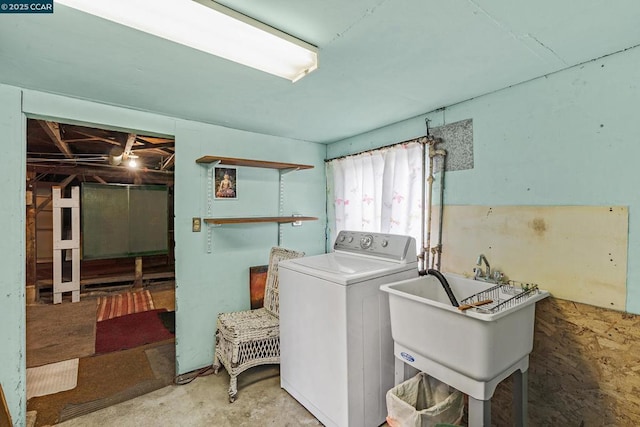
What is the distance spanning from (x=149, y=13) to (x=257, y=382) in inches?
97.4

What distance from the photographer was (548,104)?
1615 mm

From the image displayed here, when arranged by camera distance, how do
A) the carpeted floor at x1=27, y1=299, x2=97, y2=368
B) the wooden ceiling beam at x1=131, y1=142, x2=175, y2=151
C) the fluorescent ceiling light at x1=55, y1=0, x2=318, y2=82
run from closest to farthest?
the fluorescent ceiling light at x1=55, y1=0, x2=318, y2=82 < the carpeted floor at x1=27, y1=299, x2=97, y2=368 < the wooden ceiling beam at x1=131, y1=142, x2=175, y2=151

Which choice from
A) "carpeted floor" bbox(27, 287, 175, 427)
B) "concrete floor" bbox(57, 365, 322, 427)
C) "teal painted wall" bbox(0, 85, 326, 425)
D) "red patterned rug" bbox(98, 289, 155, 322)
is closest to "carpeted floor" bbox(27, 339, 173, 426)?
"carpeted floor" bbox(27, 287, 175, 427)

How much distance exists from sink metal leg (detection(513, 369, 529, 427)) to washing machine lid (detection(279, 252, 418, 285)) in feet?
2.57

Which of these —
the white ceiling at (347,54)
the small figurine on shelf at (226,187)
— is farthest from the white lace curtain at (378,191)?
the small figurine on shelf at (226,187)

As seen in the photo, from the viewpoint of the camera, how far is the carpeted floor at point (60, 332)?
9.41ft

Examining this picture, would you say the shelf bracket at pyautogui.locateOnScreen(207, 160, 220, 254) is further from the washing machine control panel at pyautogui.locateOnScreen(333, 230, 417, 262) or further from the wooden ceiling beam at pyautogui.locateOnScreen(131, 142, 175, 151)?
the wooden ceiling beam at pyautogui.locateOnScreen(131, 142, 175, 151)

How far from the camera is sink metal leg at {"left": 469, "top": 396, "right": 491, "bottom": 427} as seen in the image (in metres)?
1.29

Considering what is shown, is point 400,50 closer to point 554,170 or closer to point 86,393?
point 554,170

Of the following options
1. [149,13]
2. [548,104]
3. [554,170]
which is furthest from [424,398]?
[149,13]

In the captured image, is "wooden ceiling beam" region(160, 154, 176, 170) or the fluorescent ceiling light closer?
the fluorescent ceiling light

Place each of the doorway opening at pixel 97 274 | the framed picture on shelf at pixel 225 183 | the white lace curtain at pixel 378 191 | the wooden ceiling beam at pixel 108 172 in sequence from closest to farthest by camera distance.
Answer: the white lace curtain at pixel 378 191 → the doorway opening at pixel 97 274 → the framed picture on shelf at pixel 225 183 → the wooden ceiling beam at pixel 108 172

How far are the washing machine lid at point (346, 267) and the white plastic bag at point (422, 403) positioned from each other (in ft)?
1.99

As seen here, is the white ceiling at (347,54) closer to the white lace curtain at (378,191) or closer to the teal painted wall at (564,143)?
the teal painted wall at (564,143)
